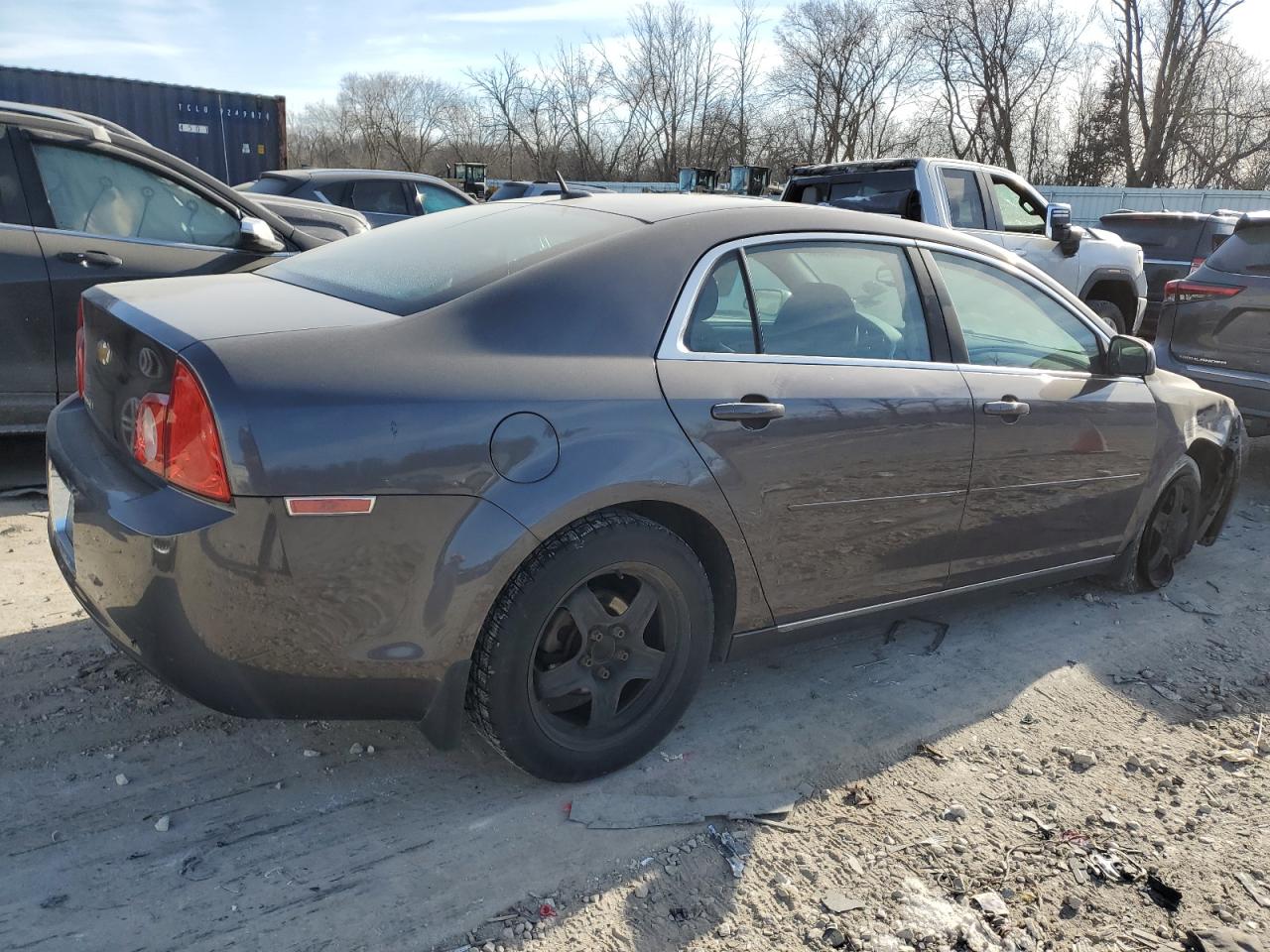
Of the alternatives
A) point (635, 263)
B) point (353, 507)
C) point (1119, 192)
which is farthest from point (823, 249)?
point (1119, 192)

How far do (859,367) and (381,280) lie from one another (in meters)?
1.49

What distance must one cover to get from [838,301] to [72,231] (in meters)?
3.97

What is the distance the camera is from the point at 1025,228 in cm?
933

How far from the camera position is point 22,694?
3059mm

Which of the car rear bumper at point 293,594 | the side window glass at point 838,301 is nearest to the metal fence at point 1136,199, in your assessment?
the side window glass at point 838,301

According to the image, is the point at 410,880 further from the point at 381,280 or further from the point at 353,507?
the point at 381,280

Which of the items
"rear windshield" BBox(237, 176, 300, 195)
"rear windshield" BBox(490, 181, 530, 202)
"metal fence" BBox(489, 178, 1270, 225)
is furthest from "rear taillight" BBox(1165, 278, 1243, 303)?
"metal fence" BBox(489, 178, 1270, 225)

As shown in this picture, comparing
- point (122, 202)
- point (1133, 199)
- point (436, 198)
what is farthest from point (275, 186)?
point (1133, 199)

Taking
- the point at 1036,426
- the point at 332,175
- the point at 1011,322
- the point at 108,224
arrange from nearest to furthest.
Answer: the point at 1036,426
the point at 1011,322
the point at 108,224
the point at 332,175

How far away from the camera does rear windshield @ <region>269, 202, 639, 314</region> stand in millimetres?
2709

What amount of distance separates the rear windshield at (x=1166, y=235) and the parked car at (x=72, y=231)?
10.3m

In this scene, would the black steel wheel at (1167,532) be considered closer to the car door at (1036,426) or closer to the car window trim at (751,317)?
the car door at (1036,426)

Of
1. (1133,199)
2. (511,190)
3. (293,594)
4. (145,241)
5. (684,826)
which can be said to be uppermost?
(1133,199)

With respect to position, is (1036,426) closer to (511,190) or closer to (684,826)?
(684,826)
